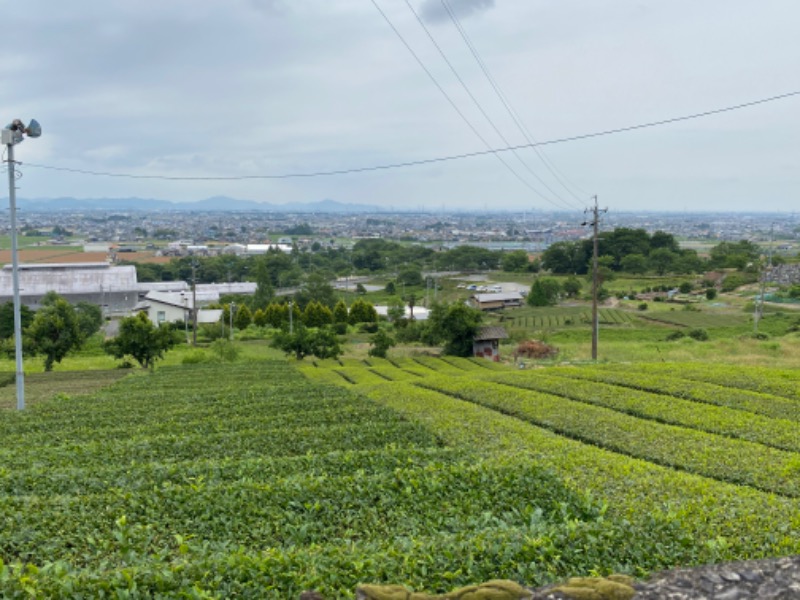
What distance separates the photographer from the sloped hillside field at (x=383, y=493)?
5559 mm

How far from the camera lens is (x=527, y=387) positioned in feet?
60.5

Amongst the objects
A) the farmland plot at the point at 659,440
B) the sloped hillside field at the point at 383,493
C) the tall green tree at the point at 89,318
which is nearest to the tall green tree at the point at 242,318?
the tall green tree at the point at 89,318

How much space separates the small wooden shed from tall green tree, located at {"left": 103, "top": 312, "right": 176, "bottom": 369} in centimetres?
1738

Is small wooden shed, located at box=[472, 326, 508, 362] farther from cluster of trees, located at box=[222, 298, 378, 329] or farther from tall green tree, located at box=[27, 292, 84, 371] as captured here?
tall green tree, located at box=[27, 292, 84, 371]

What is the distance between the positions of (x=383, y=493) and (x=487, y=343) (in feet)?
102

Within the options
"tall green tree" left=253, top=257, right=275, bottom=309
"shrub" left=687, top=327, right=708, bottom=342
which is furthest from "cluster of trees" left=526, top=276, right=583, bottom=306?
"tall green tree" left=253, top=257, right=275, bottom=309

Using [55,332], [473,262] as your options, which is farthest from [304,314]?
[473,262]

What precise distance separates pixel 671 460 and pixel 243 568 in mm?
7522

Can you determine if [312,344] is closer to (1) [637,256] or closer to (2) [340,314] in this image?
(2) [340,314]

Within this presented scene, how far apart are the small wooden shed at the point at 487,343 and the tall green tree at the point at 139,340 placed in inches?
684

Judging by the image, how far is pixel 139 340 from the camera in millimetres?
32969

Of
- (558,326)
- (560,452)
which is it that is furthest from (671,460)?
(558,326)

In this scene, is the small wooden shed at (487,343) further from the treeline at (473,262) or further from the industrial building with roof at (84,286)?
the industrial building with roof at (84,286)

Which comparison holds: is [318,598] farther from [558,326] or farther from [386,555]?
[558,326]
